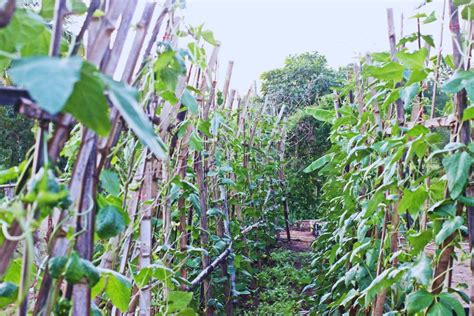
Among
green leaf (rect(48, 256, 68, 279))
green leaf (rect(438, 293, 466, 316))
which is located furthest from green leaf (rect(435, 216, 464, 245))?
green leaf (rect(48, 256, 68, 279))

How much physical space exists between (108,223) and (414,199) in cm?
90

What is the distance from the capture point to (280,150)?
7191 millimetres

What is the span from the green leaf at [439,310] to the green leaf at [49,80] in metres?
1.03

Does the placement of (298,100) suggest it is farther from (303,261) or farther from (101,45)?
(101,45)

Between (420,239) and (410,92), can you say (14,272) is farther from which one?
(410,92)

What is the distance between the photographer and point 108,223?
64 centimetres

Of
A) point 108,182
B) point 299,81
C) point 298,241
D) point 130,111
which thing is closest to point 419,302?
point 108,182

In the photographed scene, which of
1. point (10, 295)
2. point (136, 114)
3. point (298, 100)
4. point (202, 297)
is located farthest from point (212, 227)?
point (298, 100)

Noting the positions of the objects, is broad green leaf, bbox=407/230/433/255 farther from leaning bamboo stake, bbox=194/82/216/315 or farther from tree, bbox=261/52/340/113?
tree, bbox=261/52/340/113

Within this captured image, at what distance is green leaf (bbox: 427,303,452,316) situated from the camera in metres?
1.09

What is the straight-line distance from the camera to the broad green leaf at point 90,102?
0.41 meters

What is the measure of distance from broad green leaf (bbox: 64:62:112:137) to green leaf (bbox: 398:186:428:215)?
1.02 metres

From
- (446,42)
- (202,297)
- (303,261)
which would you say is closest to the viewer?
(446,42)

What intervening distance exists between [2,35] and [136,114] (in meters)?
0.28
